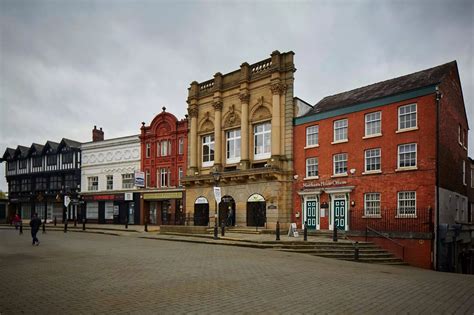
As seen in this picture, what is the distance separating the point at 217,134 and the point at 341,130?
10.9m

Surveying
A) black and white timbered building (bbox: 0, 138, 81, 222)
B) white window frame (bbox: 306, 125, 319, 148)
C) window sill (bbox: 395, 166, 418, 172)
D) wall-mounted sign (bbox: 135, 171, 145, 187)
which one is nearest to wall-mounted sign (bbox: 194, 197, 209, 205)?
wall-mounted sign (bbox: 135, 171, 145, 187)

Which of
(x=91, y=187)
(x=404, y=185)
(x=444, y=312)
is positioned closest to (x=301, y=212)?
(x=404, y=185)

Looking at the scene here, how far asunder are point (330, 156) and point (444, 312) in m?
18.0

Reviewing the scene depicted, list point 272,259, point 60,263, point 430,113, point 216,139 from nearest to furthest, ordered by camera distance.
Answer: point 60,263
point 272,259
point 430,113
point 216,139

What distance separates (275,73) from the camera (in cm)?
2758

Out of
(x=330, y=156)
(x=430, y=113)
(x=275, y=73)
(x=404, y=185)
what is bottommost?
(x=404, y=185)

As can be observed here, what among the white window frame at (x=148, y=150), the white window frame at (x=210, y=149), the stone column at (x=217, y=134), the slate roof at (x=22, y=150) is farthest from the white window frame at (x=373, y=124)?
the slate roof at (x=22, y=150)

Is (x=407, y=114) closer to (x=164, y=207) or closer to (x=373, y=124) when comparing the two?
(x=373, y=124)

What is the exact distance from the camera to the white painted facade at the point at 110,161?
39625 mm

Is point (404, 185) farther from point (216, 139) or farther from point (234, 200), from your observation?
point (216, 139)

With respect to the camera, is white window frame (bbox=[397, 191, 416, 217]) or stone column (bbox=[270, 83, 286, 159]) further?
stone column (bbox=[270, 83, 286, 159])

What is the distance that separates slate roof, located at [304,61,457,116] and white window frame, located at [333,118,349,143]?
1.03m

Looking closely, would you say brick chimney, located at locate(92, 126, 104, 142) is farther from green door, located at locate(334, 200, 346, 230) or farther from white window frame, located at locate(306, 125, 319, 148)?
green door, located at locate(334, 200, 346, 230)

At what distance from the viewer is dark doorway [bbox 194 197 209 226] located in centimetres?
3156
